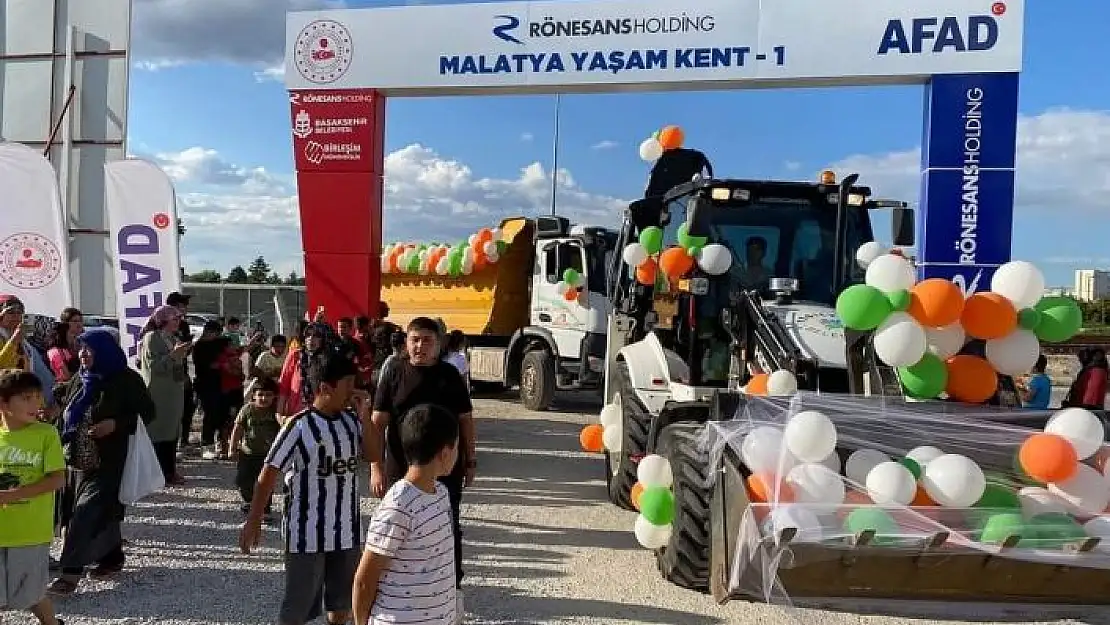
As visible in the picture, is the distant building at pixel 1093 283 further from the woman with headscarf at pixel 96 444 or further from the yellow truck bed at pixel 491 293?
the woman with headscarf at pixel 96 444

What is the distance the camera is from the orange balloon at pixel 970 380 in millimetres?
4301

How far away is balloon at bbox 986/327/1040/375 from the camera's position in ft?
14.2

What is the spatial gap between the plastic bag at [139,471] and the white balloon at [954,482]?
4151 millimetres

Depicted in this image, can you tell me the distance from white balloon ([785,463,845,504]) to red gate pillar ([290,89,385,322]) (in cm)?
→ 800

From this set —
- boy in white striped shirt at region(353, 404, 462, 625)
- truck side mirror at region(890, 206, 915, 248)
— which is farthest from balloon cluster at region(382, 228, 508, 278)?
boy in white striped shirt at region(353, 404, 462, 625)

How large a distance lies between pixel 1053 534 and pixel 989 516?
0.23 meters

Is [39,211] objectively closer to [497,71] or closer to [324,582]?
[497,71]

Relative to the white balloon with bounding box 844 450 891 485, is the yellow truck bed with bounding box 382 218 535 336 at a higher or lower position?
higher

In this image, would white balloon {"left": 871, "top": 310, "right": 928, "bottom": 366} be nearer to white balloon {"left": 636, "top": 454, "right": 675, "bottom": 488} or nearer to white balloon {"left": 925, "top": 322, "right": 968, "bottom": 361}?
white balloon {"left": 925, "top": 322, "right": 968, "bottom": 361}

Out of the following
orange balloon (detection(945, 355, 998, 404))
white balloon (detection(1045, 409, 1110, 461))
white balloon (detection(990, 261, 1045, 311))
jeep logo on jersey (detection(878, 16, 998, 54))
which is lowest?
white balloon (detection(1045, 409, 1110, 461))

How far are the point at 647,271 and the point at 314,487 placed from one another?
4.02 meters

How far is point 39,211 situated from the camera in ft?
28.5

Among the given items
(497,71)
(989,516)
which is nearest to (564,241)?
(497,71)

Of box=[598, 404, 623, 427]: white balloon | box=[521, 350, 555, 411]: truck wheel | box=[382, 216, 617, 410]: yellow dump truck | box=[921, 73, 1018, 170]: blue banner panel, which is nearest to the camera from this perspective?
box=[598, 404, 623, 427]: white balloon
